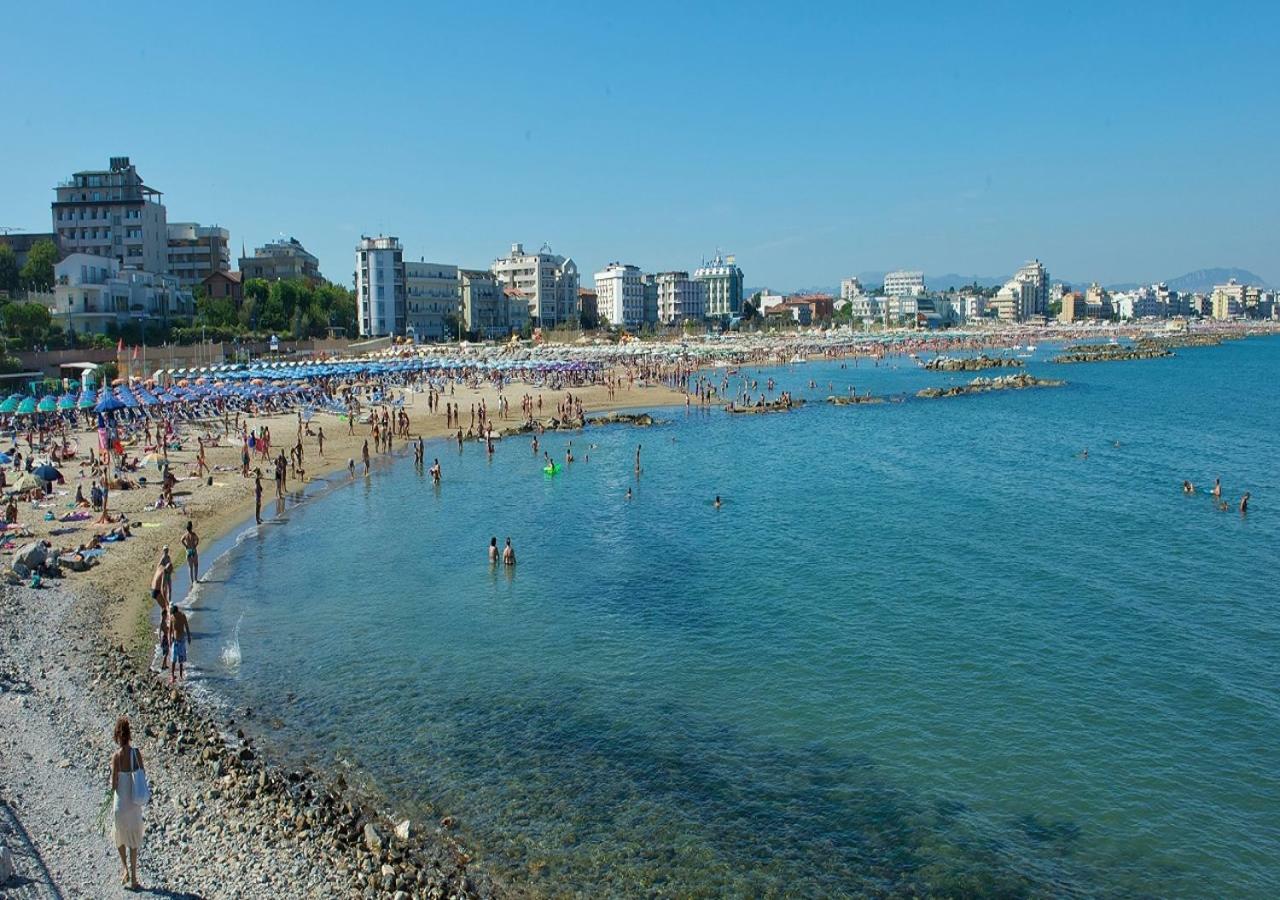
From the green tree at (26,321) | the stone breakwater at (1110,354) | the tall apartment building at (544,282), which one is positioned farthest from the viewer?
the tall apartment building at (544,282)

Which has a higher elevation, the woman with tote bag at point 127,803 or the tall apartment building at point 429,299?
the tall apartment building at point 429,299

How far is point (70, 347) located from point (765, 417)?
40.5m

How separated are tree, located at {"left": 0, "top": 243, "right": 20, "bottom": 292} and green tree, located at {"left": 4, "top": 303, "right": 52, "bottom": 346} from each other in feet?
44.0

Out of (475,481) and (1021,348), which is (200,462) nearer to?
(475,481)

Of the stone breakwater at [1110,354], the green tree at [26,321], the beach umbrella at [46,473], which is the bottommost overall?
the beach umbrella at [46,473]

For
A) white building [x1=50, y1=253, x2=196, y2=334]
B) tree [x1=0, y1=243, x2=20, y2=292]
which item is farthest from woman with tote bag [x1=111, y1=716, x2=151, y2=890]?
tree [x1=0, y1=243, x2=20, y2=292]

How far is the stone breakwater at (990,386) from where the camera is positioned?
241 ft

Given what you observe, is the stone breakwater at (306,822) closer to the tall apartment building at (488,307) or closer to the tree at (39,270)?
the tree at (39,270)

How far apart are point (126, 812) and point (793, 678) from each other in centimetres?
1062

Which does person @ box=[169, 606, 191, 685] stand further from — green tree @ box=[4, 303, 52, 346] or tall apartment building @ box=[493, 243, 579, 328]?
tall apartment building @ box=[493, 243, 579, 328]

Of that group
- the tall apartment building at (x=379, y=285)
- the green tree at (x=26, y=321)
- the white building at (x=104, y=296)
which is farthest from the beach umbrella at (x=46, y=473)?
the tall apartment building at (x=379, y=285)

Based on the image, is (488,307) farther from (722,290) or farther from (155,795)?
(155,795)

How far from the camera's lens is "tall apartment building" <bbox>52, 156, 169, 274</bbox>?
254 ft

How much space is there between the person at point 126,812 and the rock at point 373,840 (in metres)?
2.38
